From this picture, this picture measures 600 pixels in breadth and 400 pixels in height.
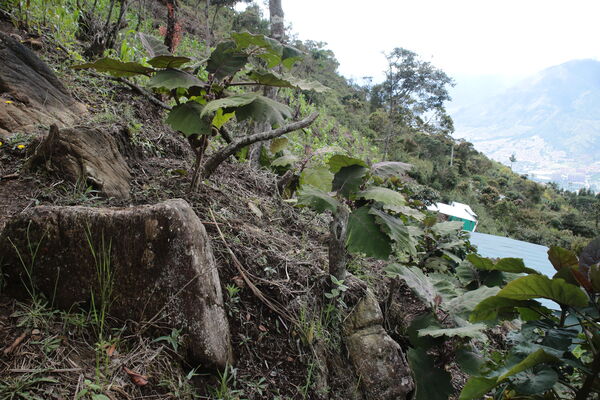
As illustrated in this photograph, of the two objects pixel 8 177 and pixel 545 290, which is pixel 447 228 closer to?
pixel 545 290

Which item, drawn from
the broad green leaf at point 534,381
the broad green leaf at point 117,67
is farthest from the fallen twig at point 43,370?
the broad green leaf at point 534,381

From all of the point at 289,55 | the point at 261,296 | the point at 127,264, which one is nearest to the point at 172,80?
the point at 289,55

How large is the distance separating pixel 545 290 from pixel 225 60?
1.42 meters

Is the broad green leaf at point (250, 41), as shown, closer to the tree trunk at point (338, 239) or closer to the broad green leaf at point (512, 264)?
the tree trunk at point (338, 239)

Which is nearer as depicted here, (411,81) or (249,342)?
(249,342)

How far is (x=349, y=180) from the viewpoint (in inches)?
63.1

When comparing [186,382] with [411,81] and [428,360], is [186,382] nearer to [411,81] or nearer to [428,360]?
[428,360]

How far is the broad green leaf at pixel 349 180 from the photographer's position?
159 centimetres

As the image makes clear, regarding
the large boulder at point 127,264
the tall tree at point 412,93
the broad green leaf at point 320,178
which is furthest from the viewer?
the tall tree at point 412,93

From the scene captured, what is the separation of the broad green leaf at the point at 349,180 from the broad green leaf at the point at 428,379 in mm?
840

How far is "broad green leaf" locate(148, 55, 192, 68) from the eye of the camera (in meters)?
1.35

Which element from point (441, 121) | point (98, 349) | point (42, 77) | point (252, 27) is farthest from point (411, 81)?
point (98, 349)

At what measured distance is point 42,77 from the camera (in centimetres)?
218

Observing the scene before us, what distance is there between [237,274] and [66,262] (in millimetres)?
669
